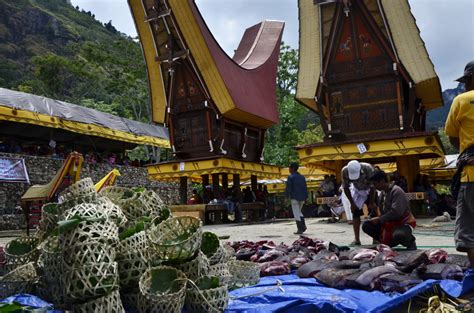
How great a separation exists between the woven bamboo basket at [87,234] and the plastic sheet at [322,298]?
970mm

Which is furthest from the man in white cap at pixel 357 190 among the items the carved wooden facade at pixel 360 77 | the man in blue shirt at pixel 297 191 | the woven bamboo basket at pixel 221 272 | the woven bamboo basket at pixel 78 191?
the carved wooden facade at pixel 360 77

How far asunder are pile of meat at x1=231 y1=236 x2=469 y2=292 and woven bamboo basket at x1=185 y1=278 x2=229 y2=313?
3.51 ft

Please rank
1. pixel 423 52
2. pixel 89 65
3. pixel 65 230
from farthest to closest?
pixel 89 65, pixel 423 52, pixel 65 230

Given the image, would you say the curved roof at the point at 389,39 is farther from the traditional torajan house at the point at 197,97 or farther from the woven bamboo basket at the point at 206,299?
the woven bamboo basket at the point at 206,299

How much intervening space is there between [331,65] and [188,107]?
19.2ft

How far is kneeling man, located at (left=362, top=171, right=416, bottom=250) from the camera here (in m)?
5.37

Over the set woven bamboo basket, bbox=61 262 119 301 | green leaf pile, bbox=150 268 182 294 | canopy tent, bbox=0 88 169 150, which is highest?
canopy tent, bbox=0 88 169 150

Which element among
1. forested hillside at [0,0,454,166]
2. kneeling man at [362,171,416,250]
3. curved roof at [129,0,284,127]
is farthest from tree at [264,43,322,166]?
kneeling man at [362,171,416,250]

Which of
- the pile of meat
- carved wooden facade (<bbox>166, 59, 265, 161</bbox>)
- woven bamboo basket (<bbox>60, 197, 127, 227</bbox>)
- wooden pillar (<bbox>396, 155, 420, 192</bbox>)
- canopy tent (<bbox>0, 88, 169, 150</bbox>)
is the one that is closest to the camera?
woven bamboo basket (<bbox>60, 197, 127, 227</bbox>)

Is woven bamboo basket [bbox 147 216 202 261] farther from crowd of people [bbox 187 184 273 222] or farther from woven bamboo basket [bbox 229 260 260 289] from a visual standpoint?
crowd of people [bbox 187 184 273 222]

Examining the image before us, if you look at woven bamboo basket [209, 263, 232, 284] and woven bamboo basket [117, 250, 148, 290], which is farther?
woven bamboo basket [209, 263, 232, 284]

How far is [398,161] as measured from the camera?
528 inches

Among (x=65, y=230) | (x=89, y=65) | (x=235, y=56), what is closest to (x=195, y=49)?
(x=235, y=56)

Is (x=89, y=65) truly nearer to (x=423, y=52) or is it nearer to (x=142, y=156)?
(x=142, y=156)
